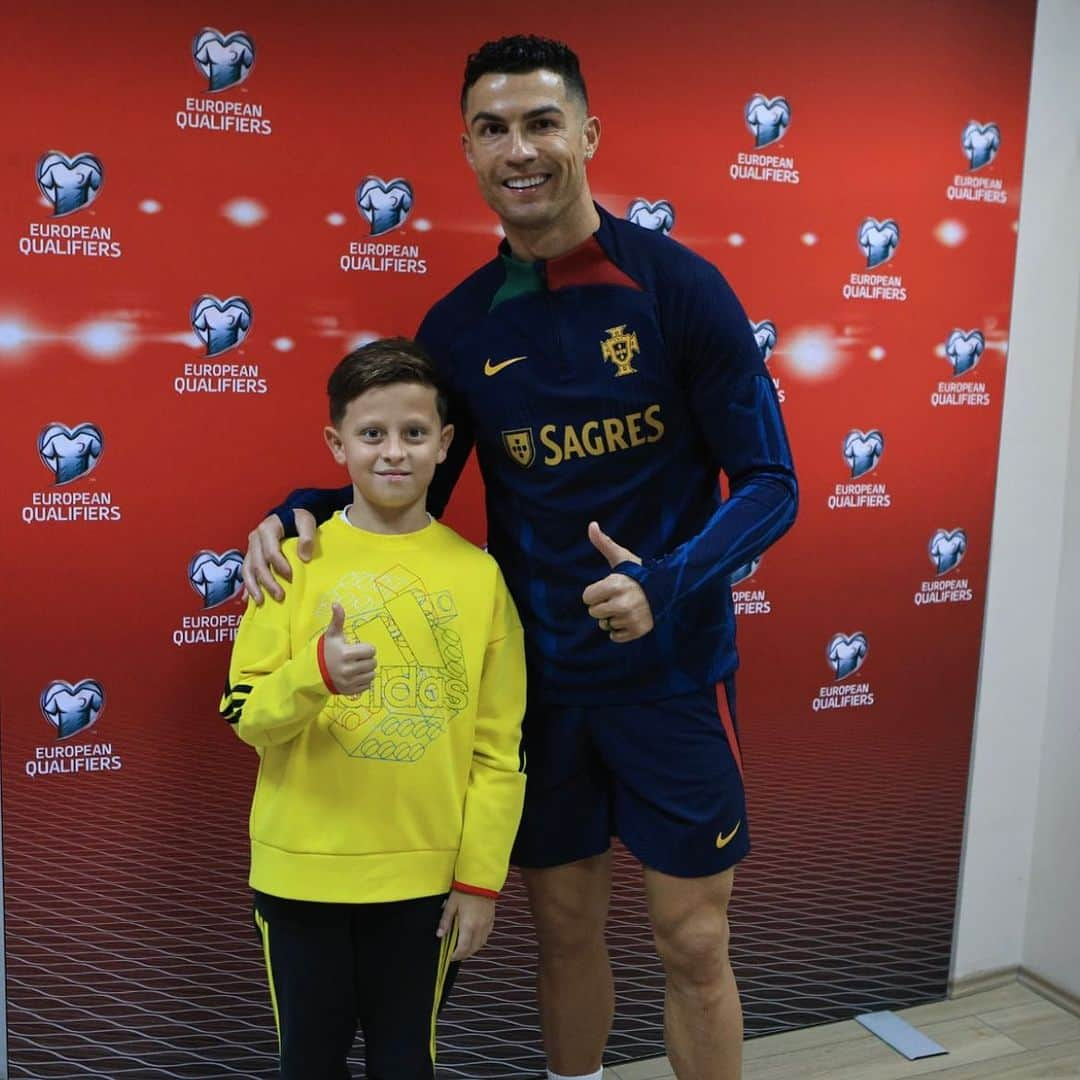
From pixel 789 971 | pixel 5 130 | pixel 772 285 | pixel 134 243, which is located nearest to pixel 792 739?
pixel 789 971

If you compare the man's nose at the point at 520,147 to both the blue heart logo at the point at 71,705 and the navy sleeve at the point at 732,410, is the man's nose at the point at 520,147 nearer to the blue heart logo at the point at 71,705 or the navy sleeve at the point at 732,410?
the navy sleeve at the point at 732,410

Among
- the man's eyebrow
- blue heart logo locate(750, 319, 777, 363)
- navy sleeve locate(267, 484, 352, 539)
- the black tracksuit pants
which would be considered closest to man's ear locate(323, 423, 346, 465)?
navy sleeve locate(267, 484, 352, 539)

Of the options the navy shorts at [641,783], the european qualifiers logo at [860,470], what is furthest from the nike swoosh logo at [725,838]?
the european qualifiers logo at [860,470]

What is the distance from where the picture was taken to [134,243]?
1.94m

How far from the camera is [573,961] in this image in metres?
1.96

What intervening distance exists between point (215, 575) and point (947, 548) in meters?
1.56

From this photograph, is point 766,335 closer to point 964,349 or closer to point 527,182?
point 964,349

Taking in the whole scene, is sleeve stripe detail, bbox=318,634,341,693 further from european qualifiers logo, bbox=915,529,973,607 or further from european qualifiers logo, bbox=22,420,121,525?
european qualifiers logo, bbox=915,529,973,607

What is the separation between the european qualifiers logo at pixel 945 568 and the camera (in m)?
2.58

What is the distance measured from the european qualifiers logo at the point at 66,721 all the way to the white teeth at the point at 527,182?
111cm

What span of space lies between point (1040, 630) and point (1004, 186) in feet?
3.27

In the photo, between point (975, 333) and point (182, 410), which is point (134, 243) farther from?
point (975, 333)

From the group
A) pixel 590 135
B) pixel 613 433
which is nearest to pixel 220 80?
pixel 590 135

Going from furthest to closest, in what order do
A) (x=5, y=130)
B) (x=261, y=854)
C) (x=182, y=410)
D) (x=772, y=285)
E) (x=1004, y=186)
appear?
(x=1004, y=186), (x=772, y=285), (x=182, y=410), (x=5, y=130), (x=261, y=854)
